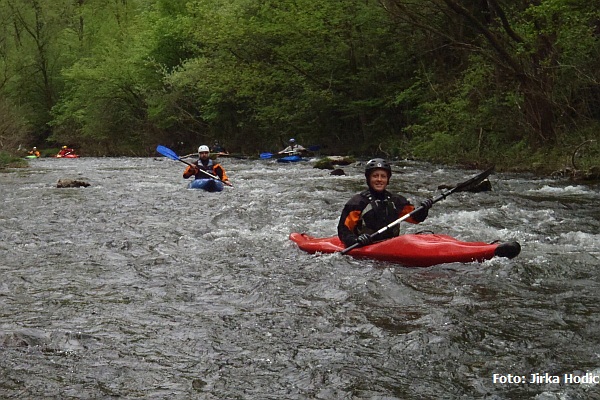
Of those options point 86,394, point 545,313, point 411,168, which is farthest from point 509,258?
point 411,168

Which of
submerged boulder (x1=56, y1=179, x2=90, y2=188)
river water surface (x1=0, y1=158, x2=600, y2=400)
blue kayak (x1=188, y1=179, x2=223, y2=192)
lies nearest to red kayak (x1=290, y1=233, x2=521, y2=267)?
river water surface (x1=0, y1=158, x2=600, y2=400)

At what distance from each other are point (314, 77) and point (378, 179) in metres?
19.6

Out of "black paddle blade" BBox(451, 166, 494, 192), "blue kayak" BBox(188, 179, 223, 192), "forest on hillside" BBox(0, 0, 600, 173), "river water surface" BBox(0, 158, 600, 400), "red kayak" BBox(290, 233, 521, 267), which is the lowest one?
"river water surface" BBox(0, 158, 600, 400)

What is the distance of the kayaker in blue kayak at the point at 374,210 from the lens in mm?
6852

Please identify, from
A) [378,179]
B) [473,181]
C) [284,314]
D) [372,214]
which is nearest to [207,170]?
[473,181]

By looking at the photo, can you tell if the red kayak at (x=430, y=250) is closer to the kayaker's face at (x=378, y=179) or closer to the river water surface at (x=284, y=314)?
the river water surface at (x=284, y=314)

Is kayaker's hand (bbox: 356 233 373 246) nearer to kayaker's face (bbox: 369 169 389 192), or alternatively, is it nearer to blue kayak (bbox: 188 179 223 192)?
kayaker's face (bbox: 369 169 389 192)

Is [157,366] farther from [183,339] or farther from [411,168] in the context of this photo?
[411,168]

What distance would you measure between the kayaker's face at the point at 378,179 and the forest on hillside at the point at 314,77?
7.60 meters

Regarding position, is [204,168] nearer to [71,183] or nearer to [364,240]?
[71,183]

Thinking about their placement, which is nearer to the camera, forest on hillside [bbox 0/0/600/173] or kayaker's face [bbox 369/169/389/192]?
kayaker's face [bbox 369/169/389/192]

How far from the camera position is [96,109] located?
125 ft

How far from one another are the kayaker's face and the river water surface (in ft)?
2.76

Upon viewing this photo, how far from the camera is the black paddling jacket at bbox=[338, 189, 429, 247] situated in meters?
6.92
